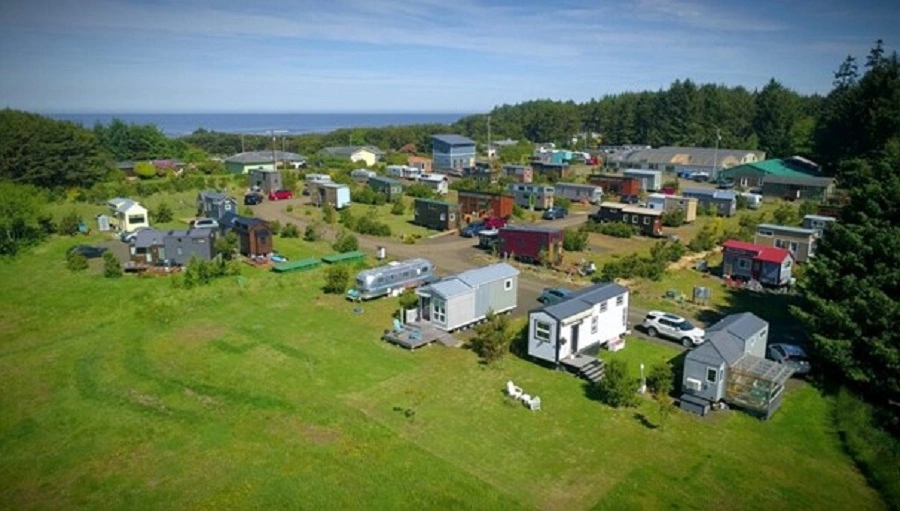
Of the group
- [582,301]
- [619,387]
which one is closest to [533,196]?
[582,301]

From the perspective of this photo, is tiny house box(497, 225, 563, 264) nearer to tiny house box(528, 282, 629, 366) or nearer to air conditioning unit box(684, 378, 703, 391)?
tiny house box(528, 282, 629, 366)

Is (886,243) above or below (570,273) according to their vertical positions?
above

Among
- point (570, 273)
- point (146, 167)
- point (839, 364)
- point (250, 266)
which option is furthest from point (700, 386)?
point (146, 167)

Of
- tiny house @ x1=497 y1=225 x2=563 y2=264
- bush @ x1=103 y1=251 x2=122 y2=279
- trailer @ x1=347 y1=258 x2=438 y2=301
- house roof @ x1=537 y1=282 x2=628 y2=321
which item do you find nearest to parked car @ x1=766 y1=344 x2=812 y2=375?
house roof @ x1=537 y1=282 x2=628 y2=321

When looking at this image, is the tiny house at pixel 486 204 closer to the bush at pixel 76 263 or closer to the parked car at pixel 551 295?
the parked car at pixel 551 295

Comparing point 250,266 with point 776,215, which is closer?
point 250,266

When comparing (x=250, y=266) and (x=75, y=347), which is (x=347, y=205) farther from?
(x=75, y=347)
